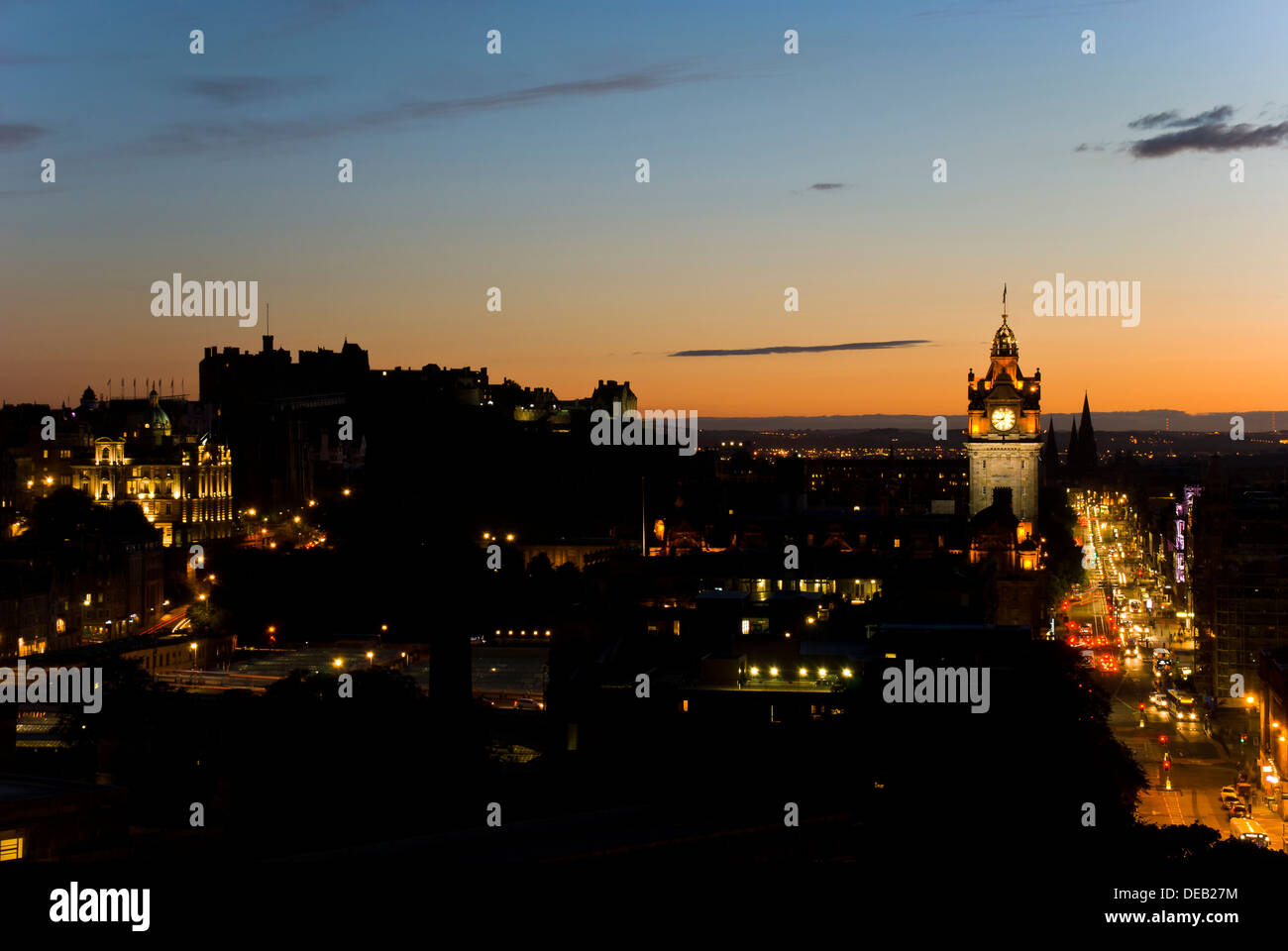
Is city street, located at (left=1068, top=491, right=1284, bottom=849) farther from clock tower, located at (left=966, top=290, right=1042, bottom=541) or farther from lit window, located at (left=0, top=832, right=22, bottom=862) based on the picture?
lit window, located at (left=0, top=832, right=22, bottom=862)

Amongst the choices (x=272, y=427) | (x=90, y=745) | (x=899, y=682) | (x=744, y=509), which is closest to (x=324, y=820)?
(x=90, y=745)

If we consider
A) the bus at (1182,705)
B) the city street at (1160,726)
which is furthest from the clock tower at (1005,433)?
the bus at (1182,705)

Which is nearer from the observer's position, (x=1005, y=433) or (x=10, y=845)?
(x=10, y=845)

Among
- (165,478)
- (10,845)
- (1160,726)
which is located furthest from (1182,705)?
(165,478)

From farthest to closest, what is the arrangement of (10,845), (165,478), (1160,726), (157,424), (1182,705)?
(157,424) < (165,478) < (1182,705) < (1160,726) < (10,845)

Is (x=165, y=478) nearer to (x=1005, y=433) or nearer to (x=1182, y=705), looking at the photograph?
(x=1005, y=433)

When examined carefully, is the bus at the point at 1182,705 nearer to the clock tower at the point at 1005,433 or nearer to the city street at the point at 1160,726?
the city street at the point at 1160,726
